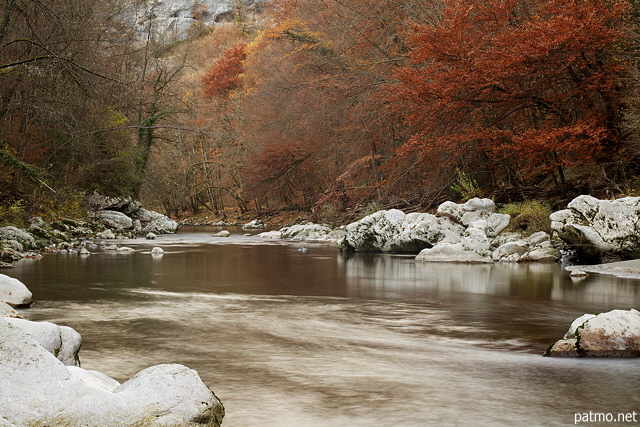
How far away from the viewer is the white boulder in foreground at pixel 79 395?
256 cm

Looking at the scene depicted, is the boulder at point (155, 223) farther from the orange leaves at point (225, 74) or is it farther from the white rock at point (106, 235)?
the orange leaves at point (225, 74)

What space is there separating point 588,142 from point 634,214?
11.2 feet

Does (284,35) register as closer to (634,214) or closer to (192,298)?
(634,214)

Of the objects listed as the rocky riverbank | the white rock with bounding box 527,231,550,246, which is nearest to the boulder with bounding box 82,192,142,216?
the rocky riverbank

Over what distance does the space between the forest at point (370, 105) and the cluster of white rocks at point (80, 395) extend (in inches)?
261

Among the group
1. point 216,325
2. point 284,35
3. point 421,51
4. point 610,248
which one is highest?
point 284,35

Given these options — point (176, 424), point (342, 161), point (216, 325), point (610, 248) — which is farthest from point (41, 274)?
point (342, 161)

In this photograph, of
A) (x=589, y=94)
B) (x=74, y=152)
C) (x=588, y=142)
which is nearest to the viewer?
(x=588, y=142)

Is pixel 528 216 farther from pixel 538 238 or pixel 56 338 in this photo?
pixel 56 338

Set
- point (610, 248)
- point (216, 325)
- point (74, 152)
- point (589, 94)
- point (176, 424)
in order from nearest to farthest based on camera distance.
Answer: point (176, 424) < point (216, 325) < point (610, 248) < point (589, 94) < point (74, 152)

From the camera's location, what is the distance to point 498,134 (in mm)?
15914

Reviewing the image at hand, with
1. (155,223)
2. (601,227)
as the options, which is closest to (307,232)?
(155,223)

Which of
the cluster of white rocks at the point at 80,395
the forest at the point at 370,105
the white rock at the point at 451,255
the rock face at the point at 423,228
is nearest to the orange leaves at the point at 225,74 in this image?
the forest at the point at 370,105

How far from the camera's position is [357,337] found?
5.57 metres
